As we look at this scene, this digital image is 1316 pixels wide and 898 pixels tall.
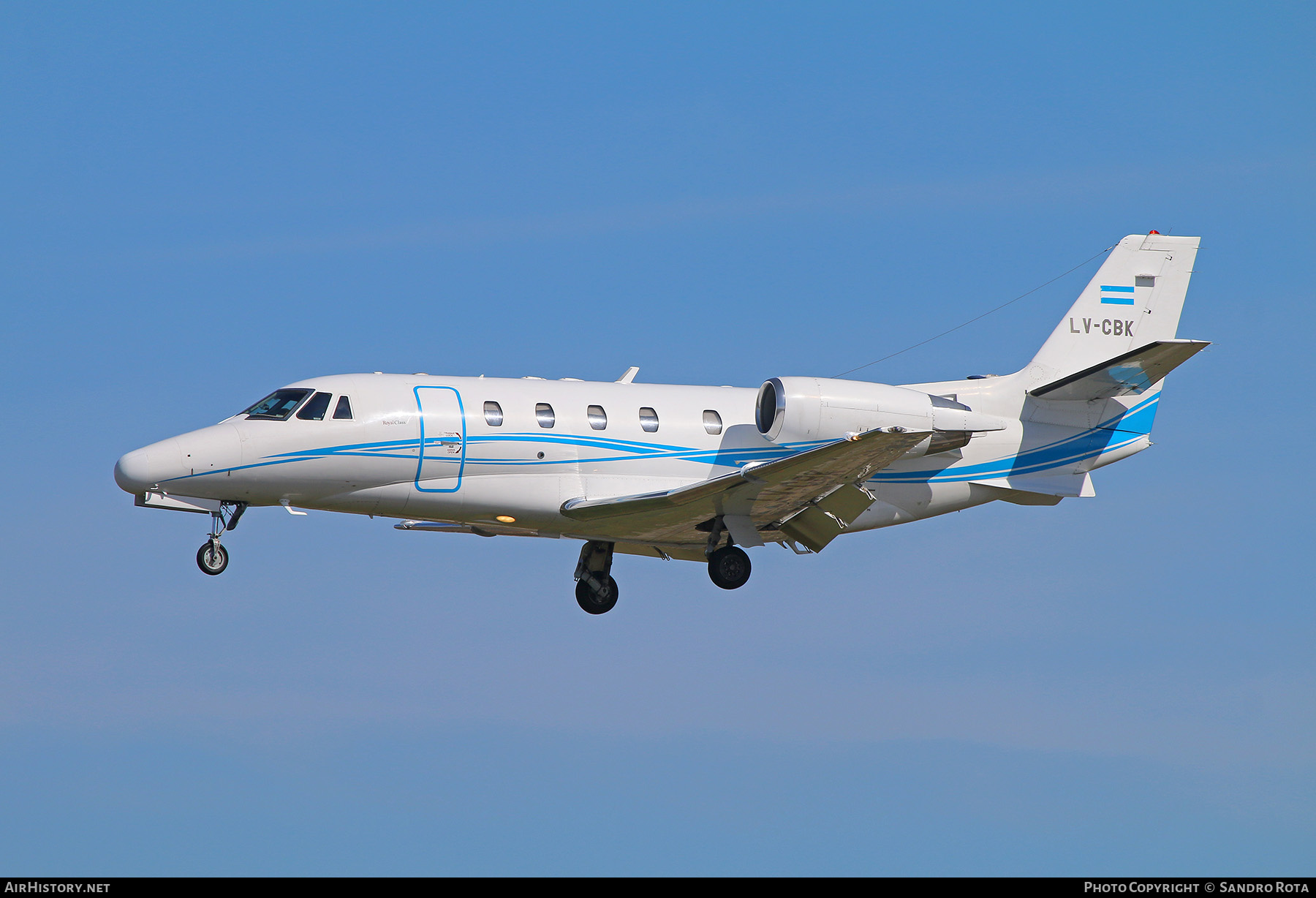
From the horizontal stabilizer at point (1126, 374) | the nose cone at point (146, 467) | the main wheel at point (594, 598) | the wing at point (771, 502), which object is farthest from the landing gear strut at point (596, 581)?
the horizontal stabilizer at point (1126, 374)

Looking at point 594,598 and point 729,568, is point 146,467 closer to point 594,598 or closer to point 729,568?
point 594,598

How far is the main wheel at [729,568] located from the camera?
→ 25.8 metres

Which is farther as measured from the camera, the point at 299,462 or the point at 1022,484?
the point at 1022,484

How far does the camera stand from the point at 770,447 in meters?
25.7

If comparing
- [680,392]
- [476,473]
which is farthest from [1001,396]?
[476,473]

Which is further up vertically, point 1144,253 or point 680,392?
point 1144,253

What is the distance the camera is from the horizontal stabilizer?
24859 mm

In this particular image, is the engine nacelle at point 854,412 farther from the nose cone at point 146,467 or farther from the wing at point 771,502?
the nose cone at point 146,467

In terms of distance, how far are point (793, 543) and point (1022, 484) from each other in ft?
14.7

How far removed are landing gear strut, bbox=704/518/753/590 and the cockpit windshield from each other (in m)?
7.20

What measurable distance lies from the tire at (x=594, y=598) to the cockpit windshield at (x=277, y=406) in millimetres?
6633

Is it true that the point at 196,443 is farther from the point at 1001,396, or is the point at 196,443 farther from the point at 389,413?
the point at 1001,396

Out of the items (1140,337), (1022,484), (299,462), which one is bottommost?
(299,462)
